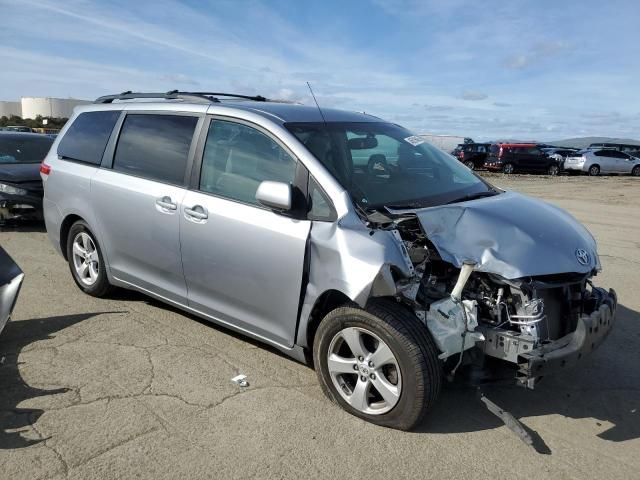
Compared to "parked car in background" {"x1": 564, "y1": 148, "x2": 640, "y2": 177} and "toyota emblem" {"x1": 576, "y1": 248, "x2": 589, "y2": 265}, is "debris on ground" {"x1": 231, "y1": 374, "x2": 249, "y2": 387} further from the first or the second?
"parked car in background" {"x1": 564, "y1": 148, "x2": 640, "y2": 177}

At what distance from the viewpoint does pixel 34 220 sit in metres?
9.22

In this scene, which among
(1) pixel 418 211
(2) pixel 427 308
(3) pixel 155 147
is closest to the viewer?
(2) pixel 427 308

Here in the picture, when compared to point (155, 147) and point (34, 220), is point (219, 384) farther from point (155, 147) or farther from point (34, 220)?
point (34, 220)

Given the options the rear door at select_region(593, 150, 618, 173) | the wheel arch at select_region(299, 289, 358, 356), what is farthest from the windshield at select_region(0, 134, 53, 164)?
the rear door at select_region(593, 150, 618, 173)

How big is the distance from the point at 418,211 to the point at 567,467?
1.66 m

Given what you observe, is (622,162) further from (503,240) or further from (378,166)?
(503,240)

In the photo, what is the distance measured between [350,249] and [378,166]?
1046 millimetres

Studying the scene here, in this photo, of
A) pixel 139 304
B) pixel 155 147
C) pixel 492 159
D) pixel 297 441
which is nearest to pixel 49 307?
pixel 139 304

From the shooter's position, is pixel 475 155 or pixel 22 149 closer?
pixel 22 149

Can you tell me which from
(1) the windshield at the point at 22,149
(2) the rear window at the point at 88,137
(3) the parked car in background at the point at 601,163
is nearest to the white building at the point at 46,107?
(3) the parked car in background at the point at 601,163

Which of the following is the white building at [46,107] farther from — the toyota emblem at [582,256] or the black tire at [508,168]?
the toyota emblem at [582,256]

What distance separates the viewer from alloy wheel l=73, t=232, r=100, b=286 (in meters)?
5.35

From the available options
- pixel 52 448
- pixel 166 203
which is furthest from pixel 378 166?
pixel 52 448

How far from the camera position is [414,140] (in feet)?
15.5
